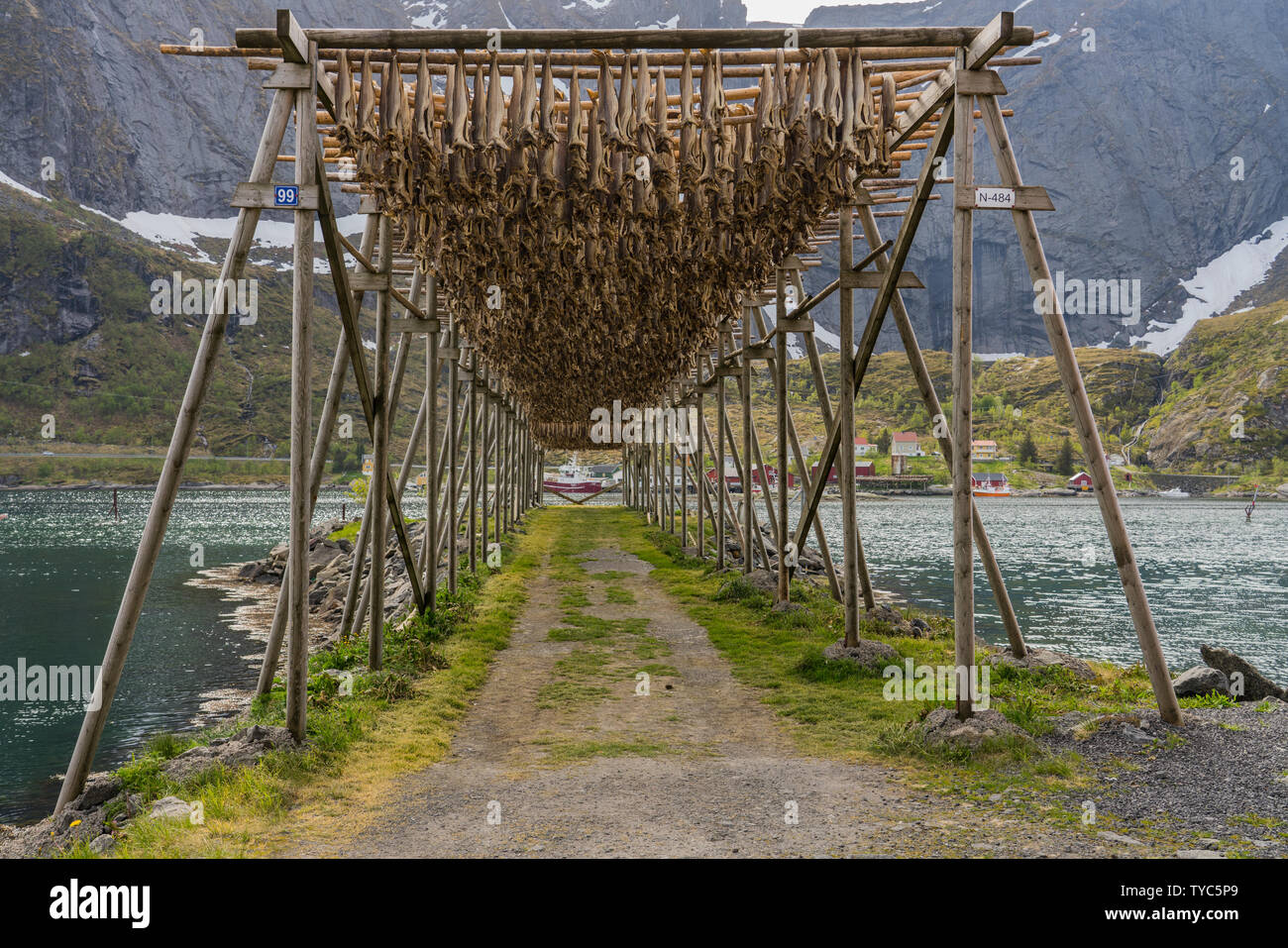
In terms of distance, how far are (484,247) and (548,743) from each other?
6475 mm

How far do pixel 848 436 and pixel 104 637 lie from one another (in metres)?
23.9

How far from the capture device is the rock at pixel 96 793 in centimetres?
774

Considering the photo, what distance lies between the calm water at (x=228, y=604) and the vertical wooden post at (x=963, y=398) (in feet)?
39.8

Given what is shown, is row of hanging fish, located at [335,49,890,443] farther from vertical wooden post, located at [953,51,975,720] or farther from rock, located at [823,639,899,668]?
rock, located at [823,639,899,668]

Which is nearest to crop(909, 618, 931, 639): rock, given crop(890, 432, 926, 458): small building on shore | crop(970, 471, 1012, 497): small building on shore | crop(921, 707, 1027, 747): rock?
crop(921, 707, 1027, 747): rock

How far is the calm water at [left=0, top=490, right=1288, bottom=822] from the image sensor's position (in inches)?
682

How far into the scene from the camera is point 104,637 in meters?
26.1

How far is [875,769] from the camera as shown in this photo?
26.3 feet

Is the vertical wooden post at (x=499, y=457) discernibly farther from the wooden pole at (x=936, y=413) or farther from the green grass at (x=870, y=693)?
the wooden pole at (x=936, y=413)

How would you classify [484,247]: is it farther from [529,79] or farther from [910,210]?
[910,210]

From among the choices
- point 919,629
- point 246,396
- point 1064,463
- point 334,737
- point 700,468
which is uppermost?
point 246,396

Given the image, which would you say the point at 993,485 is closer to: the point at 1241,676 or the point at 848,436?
the point at 1241,676

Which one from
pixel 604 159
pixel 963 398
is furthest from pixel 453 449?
pixel 963 398
